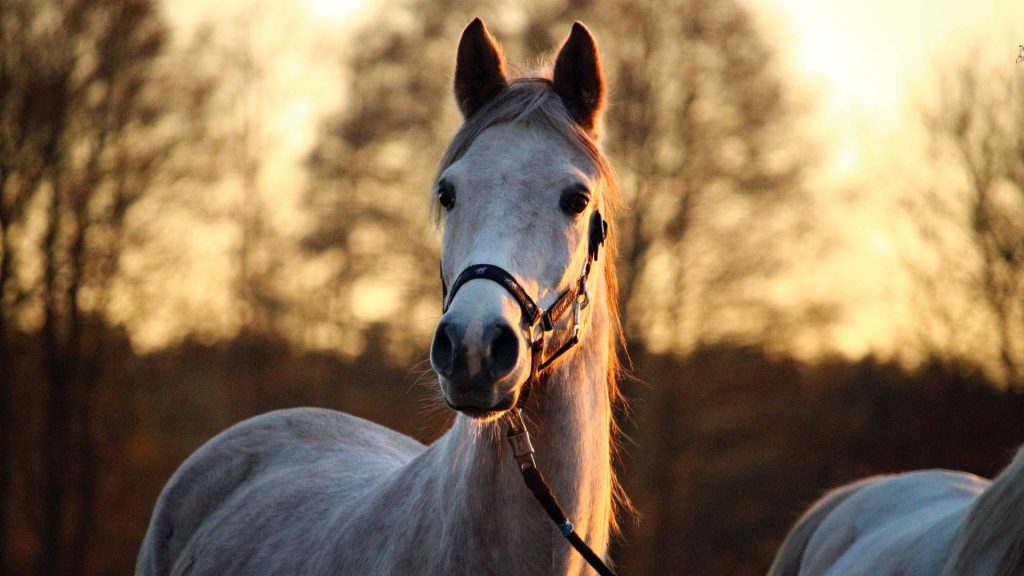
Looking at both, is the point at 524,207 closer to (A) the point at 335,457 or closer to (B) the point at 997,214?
(A) the point at 335,457

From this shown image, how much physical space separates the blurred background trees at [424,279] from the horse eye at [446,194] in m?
10.4

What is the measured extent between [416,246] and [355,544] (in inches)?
424

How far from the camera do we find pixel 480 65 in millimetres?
3475

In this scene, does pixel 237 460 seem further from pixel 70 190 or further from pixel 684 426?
pixel 684 426

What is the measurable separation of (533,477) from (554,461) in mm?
135

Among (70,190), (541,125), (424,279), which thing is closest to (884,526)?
(541,125)

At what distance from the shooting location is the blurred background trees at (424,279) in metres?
13.6

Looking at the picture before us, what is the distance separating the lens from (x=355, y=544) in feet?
11.3

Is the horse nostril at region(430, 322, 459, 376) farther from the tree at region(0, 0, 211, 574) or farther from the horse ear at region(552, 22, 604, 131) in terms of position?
the tree at region(0, 0, 211, 574)

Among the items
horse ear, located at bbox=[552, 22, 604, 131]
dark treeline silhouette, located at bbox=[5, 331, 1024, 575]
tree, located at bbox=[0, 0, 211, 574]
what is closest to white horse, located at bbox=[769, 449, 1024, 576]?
horse ear, located at bbox=[552, 22, 604, 131]

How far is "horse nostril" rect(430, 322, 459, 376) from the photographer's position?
104 inches

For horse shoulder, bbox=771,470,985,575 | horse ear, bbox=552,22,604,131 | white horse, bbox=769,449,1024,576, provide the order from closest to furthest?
white horse, bbox=769,449,1024,576 → horse ear, bbox=552,22,604,131 → horse shoulder, bbox=771,470,985,575

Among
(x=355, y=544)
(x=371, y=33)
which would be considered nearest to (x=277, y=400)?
(x=371, y=33)

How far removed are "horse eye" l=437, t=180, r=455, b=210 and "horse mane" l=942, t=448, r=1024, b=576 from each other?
6.59 feet
